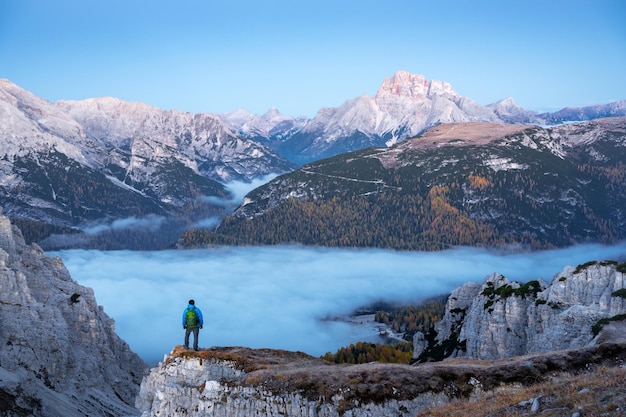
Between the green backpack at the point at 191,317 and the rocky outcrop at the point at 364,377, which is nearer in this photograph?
the rocky outcrop at the point at 364,377

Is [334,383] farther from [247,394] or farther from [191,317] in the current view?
[191,317]

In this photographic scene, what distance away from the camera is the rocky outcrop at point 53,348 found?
115750 millimetres

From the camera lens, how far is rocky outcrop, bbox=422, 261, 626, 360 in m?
80.7

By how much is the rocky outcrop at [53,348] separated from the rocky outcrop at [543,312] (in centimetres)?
8017

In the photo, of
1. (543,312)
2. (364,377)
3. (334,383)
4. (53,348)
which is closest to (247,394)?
(334,383)

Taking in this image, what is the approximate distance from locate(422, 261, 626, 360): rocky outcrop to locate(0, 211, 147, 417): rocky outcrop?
80.2 metres

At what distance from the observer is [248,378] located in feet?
180

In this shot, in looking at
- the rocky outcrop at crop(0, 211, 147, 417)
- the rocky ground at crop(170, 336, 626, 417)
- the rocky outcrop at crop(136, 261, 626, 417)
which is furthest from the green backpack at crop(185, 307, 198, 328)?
the rocky outcrop at crop(0, 211, 147, 417)

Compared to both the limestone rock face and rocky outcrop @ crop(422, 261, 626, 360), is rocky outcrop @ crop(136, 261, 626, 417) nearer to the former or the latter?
the limestone rock face

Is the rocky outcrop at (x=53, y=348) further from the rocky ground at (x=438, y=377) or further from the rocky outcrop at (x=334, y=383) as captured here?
the rocky ground at (x=438, y=377)

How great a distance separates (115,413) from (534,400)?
11799 cm

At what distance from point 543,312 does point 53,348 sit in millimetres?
104929

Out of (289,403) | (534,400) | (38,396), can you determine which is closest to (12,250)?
(38,396)

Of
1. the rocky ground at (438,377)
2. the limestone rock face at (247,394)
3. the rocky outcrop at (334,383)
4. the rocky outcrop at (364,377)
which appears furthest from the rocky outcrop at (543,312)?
the limestone rock face at (247,394)
